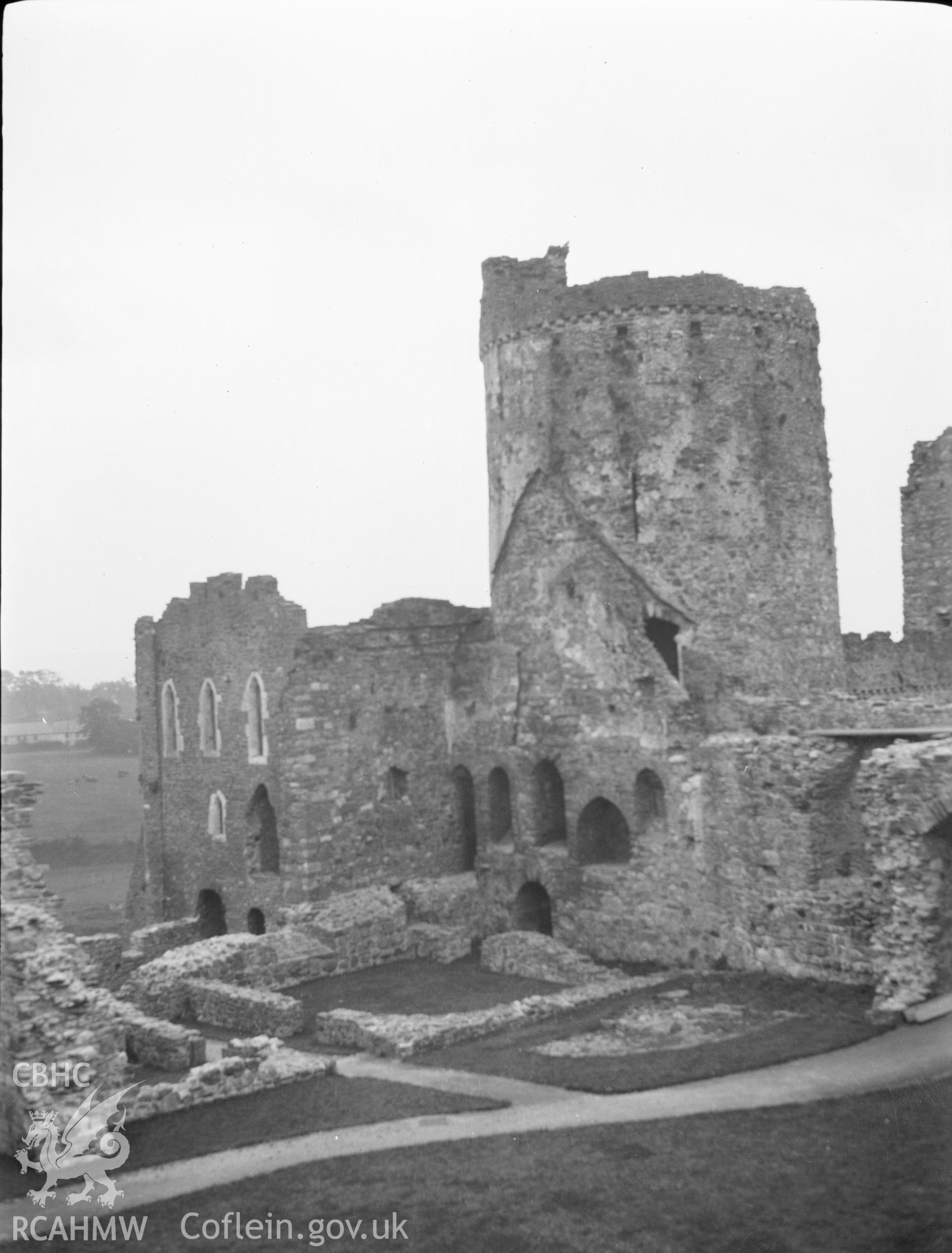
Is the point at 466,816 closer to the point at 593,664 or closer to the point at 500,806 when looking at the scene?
the point at 500,806

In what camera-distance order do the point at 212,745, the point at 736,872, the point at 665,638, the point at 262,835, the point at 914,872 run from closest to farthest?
the point at 914,872 < the point at 736,872 < the point at 665,638 < the point at 262,835 < the point at 212,745

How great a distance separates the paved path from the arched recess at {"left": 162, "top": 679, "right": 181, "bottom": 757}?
48.7ft

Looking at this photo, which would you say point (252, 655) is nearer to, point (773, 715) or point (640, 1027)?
point (773, 715)

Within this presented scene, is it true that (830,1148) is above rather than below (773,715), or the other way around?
below

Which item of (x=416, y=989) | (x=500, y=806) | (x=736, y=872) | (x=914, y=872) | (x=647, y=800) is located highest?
(x=647, y=800)

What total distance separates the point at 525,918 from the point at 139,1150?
12.0 metres

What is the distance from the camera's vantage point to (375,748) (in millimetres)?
25406

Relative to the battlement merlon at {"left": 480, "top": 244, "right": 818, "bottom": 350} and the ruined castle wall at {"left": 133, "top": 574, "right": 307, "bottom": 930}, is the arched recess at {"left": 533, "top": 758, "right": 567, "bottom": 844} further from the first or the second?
the battlement merlon at {"left": 480, "top": 244, "right": 818, "bottom": 350}

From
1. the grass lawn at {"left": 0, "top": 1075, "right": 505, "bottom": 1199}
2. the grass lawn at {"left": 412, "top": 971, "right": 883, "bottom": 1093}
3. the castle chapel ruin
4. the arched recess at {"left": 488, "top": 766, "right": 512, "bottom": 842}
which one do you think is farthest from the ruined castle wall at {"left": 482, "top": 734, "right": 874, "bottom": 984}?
the grass lawn at {"left": 0, "top": 1075, "right": 505, "bottom": 1199}

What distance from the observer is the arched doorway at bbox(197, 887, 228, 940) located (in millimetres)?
28359

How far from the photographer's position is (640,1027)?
17.5 m

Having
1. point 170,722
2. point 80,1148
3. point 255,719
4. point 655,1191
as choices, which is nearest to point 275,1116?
point 80,1148

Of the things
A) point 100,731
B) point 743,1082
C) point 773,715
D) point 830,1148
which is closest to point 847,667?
point 773,715

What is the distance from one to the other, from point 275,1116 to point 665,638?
12340 millimetres
